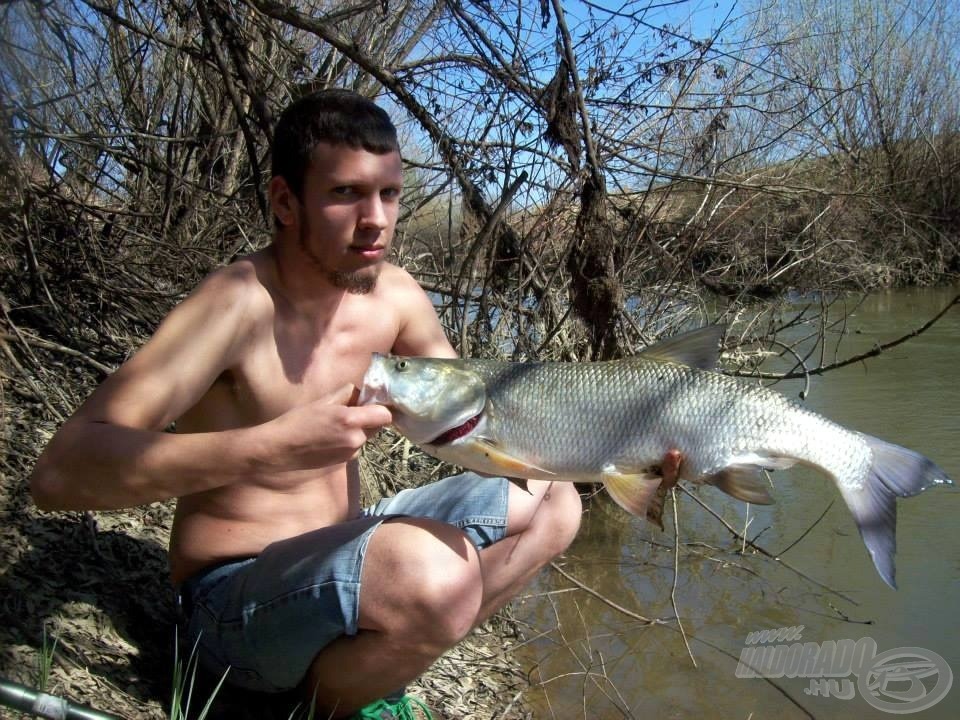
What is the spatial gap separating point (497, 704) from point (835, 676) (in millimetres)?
1408

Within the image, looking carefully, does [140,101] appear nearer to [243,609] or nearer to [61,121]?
[61,121]

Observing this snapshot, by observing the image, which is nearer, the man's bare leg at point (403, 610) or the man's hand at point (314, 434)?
the man's hand at point (314, 434)

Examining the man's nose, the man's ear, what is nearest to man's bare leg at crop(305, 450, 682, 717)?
the man's nose

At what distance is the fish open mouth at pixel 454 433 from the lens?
240 centimetres

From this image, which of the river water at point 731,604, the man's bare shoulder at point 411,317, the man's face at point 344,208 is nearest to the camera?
the man's face at point 344,208

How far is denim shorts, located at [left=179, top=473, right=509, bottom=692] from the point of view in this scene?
215cm

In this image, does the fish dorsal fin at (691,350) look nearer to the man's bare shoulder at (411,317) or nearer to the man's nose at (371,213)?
the man's bare shoulder at (411,317)

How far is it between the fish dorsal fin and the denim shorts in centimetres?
102

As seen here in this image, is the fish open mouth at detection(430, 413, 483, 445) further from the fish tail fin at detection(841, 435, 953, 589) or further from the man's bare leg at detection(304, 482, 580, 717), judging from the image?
the fish tail fin at detection(841, 435, 953, 589)

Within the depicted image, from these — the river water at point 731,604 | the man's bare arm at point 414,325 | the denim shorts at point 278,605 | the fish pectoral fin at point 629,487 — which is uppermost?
the man's bare arm at point 414,325

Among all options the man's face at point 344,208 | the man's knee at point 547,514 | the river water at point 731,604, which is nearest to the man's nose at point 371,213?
the man's face at point 344,208

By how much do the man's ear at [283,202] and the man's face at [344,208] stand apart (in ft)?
0.10

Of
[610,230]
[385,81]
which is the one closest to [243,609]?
[610,230]

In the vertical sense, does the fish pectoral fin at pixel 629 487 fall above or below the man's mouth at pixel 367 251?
below
